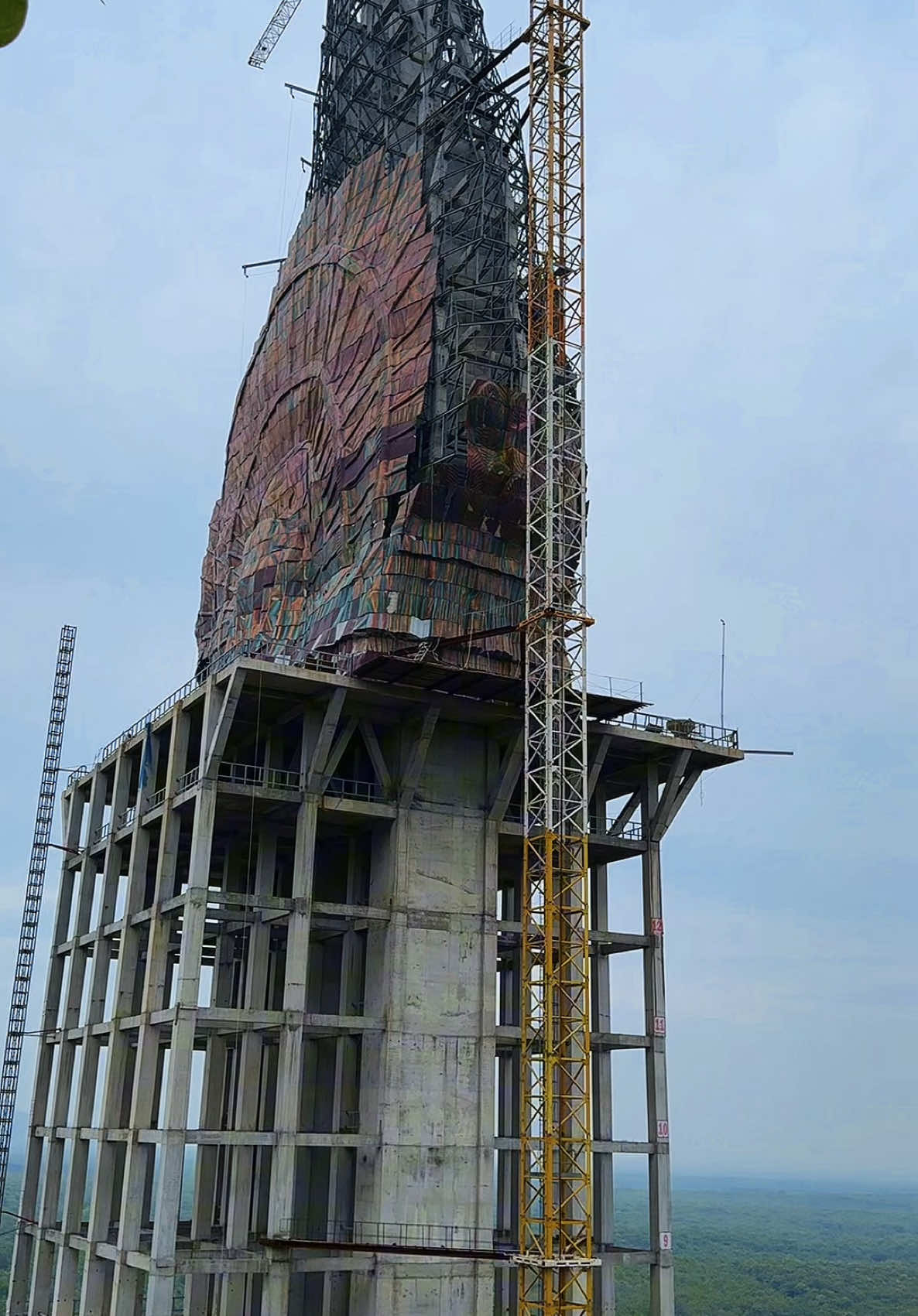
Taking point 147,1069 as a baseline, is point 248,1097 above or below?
below

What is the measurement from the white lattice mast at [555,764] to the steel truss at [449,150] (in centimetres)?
147

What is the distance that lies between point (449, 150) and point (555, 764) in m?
28.9

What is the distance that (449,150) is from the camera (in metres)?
64.3

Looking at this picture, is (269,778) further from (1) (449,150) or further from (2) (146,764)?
(1) (449,150)

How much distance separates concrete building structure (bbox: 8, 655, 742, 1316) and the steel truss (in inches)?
505

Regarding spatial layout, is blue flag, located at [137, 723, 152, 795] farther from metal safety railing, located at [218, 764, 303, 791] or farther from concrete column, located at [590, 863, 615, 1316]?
concrete column, located at [590, 863, 615, 1316]

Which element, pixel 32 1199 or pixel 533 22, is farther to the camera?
pixel 32 1199

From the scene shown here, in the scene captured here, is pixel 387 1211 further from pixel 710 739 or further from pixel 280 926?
pixel 710 739

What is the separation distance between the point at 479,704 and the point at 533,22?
113 ft

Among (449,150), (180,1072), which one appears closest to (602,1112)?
(180,1072)

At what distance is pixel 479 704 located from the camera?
5922 cm

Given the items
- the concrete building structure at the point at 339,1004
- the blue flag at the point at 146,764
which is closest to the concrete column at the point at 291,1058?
the concrete building structure at the point at 339,1004

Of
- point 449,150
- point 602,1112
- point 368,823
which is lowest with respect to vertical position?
point 602,1112

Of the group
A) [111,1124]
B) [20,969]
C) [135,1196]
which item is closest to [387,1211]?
[135,1196]
